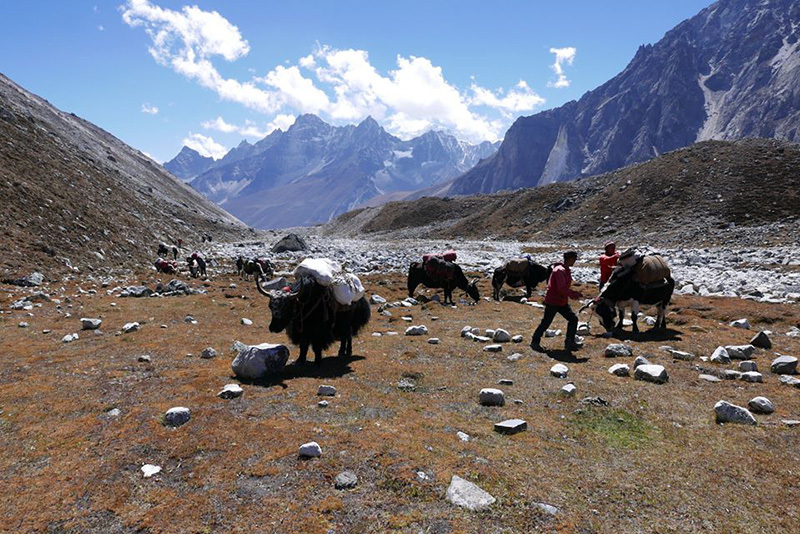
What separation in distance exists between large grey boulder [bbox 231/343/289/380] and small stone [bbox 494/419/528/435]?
14.0 ft

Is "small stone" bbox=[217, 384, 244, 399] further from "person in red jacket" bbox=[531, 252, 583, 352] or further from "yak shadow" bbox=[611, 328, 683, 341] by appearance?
"yak shadow" bbox=[611, 328, 683, 341]

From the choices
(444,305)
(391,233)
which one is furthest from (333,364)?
(391,233)

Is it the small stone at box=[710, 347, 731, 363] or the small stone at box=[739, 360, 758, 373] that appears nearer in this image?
the small stone at box=[739, 360, 758, 373]

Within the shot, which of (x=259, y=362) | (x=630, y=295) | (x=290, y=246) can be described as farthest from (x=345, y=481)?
(x=290, y=246)

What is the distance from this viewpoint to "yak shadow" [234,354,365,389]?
7.69 meters

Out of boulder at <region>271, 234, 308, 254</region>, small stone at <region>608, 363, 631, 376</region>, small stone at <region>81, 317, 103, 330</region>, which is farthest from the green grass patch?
boulder at <region>271, 234, 308, 254</region>

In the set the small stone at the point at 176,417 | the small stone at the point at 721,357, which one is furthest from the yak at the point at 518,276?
the small stone at the point at 176,417

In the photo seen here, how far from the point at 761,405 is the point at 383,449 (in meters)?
5.29

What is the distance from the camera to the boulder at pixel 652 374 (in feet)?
24.5

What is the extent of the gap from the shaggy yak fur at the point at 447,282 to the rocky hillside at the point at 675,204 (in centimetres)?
3273

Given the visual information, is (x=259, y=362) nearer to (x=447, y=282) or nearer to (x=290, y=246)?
(x=447, y=282)

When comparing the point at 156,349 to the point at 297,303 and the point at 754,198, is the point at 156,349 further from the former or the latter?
the point at 754,198

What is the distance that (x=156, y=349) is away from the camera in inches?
390

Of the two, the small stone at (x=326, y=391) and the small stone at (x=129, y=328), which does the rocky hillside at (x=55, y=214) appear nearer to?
the small stone at (x=129, y=328)
